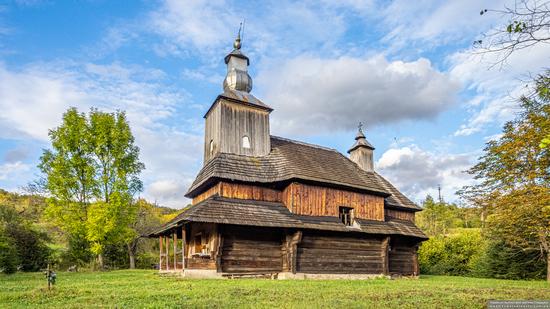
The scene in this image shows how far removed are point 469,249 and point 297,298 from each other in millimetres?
25218

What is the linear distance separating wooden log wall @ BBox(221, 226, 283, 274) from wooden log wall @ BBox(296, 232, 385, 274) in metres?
1.16

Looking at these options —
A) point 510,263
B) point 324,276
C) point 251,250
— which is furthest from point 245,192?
point 510,263

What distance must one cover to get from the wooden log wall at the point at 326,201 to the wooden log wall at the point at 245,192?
1.95 ft

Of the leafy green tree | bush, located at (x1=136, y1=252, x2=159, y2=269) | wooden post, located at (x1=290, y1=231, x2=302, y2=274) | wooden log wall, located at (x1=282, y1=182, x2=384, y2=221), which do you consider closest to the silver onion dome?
wooden log wall, located at (x1=282, y1=182, x2=384, y2=221)

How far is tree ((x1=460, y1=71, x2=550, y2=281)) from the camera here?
599 inches

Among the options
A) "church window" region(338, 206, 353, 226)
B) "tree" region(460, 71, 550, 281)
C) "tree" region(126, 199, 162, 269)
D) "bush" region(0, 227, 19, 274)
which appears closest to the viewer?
"tree" region(460, 71, 550, 281)

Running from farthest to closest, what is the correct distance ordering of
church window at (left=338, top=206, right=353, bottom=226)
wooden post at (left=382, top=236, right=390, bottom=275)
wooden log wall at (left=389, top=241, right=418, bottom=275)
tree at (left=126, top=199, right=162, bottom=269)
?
1. tree at (left=126, top=199, right=162, bottom=269)
2. wooden log wall at (left=389, top=241, right=418, bottom=275)
3. wooden post at (left=382, top=236, right=390, bottom=275)
4. church window at (left=338, top=206, right=353, bottom=226)

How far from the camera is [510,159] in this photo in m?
19.6

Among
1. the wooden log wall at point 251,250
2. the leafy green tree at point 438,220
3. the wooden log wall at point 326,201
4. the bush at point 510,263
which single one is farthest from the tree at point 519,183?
the leafy green tree at point 438,220

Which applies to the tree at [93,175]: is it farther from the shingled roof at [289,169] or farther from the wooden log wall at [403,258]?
the wooden log wall at [403,258]

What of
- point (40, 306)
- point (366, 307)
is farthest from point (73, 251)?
point (366, 307)

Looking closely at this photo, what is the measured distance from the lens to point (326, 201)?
67.5 ft

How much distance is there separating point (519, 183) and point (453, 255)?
1436 cm

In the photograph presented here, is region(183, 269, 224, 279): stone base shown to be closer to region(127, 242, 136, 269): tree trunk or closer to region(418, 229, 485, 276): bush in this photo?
region(127, 242, 136, 269): tree trunk
